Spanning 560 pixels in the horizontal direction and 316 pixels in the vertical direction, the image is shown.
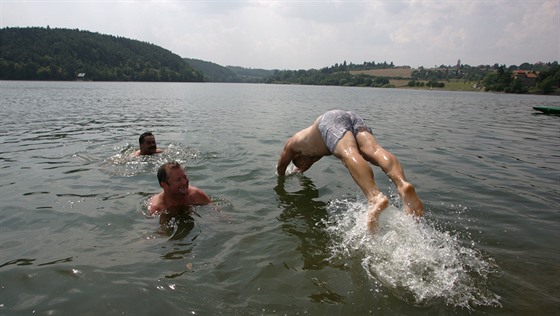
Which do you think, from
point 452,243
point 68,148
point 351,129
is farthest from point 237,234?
point 68,148

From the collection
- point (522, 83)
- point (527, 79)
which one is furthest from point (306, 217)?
point (527, 79)

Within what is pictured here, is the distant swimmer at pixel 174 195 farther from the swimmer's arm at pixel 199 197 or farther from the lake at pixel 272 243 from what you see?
the lake at pixel 272 243

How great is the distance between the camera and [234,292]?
3941mm

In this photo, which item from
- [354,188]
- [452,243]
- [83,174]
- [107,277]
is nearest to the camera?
[107,277]

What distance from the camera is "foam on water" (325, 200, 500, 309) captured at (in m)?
3.83

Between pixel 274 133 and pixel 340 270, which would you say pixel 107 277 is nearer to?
pixel 340 270

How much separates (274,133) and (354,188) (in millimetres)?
8506

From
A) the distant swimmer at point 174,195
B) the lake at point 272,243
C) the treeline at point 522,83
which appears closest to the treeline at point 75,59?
the lake at point 272,243

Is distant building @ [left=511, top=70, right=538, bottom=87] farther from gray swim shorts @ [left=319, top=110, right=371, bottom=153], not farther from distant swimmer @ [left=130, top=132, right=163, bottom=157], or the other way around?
gray swim shorts @ [left=319, top=110, right=371, bottom=153]

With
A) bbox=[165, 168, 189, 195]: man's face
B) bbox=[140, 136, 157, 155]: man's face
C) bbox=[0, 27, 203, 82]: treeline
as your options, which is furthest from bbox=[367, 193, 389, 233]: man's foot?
bbox=[0, 27, 203, 82]: treeline

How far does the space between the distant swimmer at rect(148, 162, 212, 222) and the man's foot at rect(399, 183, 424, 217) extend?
346cm

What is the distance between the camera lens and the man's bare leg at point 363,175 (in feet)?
14.6

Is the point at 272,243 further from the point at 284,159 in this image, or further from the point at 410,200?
the point at 284,159

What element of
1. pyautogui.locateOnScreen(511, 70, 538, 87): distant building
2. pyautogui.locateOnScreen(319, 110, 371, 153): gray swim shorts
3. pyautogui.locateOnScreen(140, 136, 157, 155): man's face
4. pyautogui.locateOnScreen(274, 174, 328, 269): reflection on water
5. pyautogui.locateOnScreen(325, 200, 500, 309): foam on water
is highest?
pyautogui.locateOnScreen(511, 70, 538, 87): distant building
